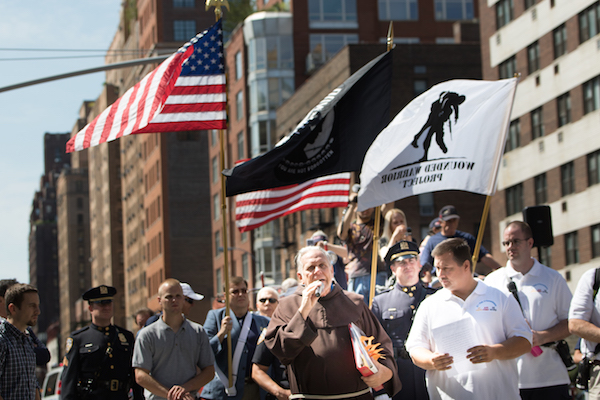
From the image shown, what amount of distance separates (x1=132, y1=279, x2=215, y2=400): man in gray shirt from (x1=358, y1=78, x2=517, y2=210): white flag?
93.6 inches

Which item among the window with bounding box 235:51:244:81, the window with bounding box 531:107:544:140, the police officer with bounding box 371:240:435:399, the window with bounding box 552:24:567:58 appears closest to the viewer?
the police officer with bounding box 371:240:435:399

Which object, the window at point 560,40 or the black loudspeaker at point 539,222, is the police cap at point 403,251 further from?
the window at point 560,40

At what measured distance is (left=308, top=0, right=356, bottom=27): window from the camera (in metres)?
67.9

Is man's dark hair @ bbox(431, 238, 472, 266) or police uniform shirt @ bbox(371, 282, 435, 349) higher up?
man's dark hair @ bbox(431, 238, 472, 266)

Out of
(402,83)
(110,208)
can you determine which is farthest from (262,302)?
(110,208)

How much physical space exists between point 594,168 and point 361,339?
3741cm

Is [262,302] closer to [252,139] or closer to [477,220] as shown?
[477,220]

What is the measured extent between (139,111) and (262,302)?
109 inches

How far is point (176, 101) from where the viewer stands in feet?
38.4

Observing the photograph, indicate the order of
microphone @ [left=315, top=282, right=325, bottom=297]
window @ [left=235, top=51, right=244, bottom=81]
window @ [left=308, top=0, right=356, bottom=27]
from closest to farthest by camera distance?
microphone @ [left=315, top=282, right=325, bottom=297] → window @ [left=308, top=0, right=356, bottom=27] → window @ [left=235, top=51, right=244, bottom=81]

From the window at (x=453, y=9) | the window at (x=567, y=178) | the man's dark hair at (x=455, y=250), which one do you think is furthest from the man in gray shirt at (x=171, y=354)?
the window at (x=453, y=9)

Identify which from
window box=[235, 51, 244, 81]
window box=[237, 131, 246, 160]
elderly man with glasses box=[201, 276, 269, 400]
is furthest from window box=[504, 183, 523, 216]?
elderly man with glasses box=[201, 276, 269, 400]

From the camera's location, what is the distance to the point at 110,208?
125188 millimetres

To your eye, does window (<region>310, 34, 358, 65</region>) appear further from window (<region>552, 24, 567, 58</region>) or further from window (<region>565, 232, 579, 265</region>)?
window (<region>565, 232, 579, 265</region>)
